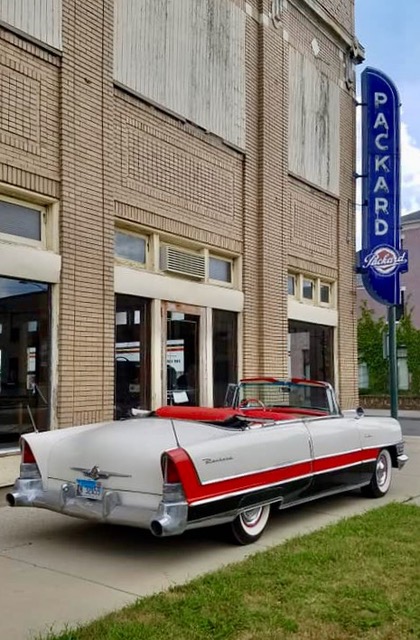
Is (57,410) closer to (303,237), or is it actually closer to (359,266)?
(303,237)

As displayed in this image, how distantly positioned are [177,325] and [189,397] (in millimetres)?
1217

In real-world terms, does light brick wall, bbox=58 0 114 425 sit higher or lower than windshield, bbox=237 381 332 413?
higher

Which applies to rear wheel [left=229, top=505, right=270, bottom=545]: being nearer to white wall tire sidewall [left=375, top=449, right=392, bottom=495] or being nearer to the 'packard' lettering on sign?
white wall tire sidewall [left=375, top=449, right=392, bottom=495]

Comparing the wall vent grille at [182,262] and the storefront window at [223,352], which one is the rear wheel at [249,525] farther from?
the storefront window at [223,352]

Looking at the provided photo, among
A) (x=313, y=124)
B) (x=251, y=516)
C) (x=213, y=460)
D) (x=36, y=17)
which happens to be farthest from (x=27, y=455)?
(x=313, y=124)

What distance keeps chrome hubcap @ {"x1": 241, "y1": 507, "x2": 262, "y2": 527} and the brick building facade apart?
3297 mm

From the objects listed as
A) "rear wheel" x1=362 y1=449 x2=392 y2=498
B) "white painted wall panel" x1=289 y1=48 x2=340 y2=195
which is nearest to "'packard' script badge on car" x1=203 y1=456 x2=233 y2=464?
"rear wheel" x1=362 y1=449 x2=392 y2=498

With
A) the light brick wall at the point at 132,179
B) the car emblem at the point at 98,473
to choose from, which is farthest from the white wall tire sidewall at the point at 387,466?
the car emblem at the point at 98,473

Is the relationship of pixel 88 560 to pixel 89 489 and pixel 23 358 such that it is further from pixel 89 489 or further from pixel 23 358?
pixel 23 358

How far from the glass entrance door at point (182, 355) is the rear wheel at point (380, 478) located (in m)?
3.73

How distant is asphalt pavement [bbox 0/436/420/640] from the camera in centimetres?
423

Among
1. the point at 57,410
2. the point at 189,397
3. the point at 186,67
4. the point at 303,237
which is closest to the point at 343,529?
the point at 57,410

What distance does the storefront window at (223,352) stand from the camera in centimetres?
1177

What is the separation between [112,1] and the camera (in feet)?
31.2
